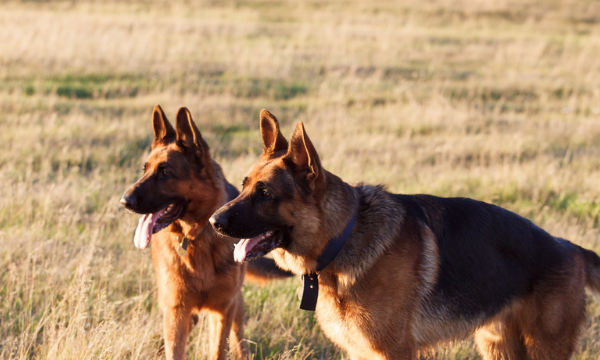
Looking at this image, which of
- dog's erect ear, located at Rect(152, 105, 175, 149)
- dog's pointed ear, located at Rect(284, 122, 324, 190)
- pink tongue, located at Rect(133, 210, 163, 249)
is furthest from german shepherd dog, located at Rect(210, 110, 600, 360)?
dog's erect ear, located at Rect(152, 105, 175, 149)

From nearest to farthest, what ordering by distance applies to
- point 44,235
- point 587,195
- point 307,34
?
point 44,235, point 587,195, point 307,34

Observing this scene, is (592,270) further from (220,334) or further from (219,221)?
(220,334)

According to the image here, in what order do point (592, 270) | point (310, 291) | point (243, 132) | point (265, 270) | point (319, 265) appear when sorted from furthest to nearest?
1. point (243, 132)
2. point (265, 270)
3. point (592, 270)
4. point (310, 291)
5. point (319, 265)

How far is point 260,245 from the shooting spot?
3.07 m

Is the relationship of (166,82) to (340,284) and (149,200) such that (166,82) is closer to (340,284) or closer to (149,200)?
(149,200)

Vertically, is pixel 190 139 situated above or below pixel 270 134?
below

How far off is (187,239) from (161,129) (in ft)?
3.00

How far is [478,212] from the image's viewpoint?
11.5ft

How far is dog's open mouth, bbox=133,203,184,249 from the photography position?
13.2 ft

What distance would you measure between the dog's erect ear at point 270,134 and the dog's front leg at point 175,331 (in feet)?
4.61

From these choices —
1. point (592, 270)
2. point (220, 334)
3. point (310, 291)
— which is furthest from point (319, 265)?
point (592, 270)

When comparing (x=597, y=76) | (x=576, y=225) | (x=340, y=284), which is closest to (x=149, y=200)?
(x=340, y=284)

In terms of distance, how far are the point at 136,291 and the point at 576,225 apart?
465 centimetres

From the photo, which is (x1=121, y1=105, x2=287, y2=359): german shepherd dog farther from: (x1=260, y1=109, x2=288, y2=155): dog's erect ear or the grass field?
(x1=260, y1=109, x2=288, y2=155): dog's erect ear
